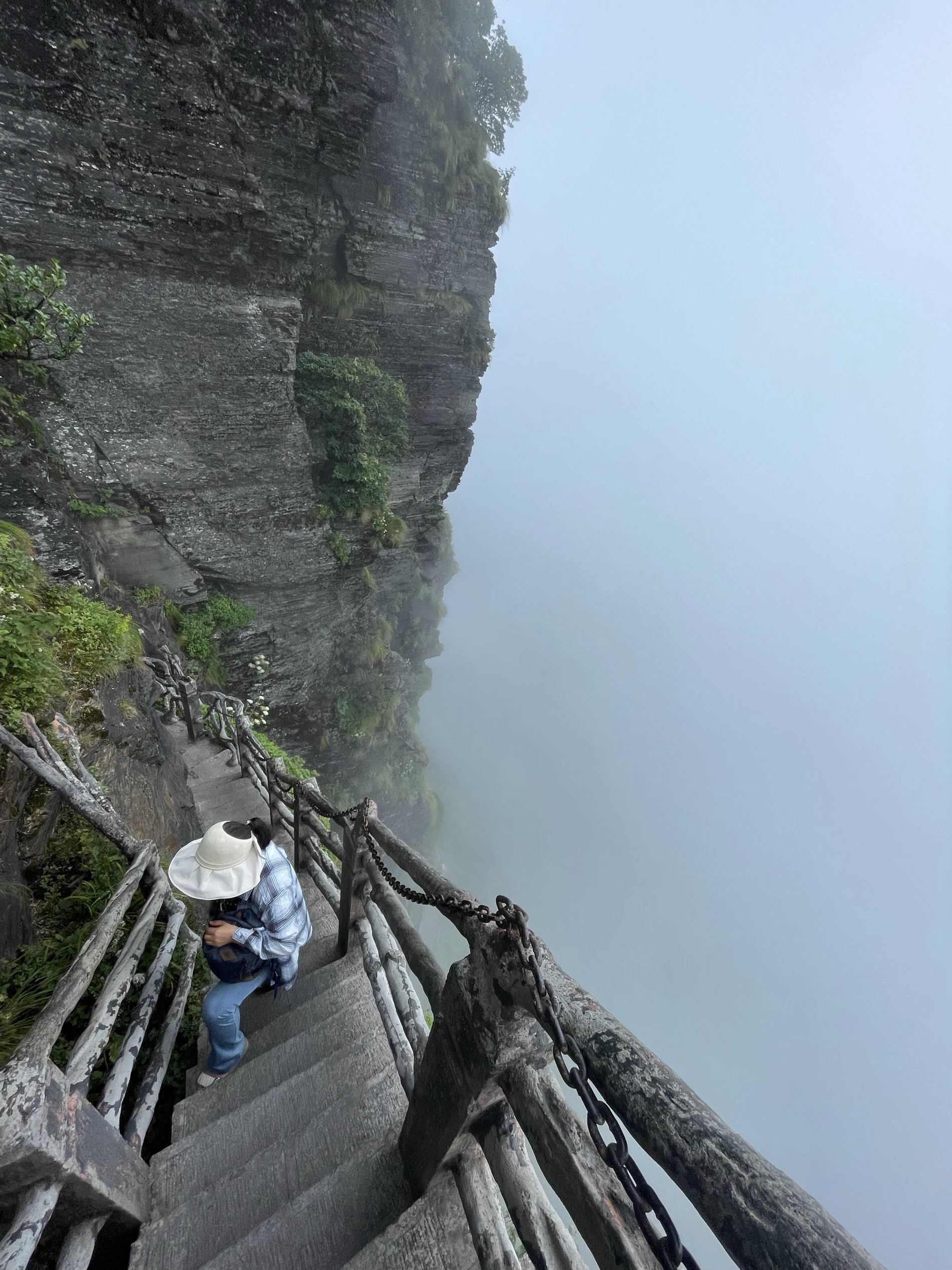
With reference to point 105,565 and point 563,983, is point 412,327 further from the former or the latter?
point 563,983

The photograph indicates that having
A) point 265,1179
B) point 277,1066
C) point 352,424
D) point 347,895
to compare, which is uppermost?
point 352,424

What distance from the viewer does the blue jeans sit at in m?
2.87

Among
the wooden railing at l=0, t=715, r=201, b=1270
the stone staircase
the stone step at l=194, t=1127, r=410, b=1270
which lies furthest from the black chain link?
the wooden railing at l=0, t=715, r=201, b=1270

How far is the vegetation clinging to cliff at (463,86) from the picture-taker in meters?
9.93

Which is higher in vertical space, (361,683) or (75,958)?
(361,683)

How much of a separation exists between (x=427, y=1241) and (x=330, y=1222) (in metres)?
0.53

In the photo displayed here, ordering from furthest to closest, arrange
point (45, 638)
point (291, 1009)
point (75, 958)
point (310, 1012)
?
point (45, 638), point (291, 1009), point (310, 1012), point (75, 958)

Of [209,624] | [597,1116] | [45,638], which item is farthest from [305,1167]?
[209,624]

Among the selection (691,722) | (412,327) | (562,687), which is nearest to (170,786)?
(412,327)

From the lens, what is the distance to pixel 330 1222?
212cm

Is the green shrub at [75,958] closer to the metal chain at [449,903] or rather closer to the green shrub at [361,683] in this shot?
the metal chain at [449,903]

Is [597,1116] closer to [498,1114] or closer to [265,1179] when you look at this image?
[498,1114]

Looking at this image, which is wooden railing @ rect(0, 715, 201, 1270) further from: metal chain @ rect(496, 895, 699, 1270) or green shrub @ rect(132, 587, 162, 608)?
green shrub @ rect(132, 587, 162, 608)

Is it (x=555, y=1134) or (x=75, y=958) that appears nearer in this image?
(x=555, y=1134)
